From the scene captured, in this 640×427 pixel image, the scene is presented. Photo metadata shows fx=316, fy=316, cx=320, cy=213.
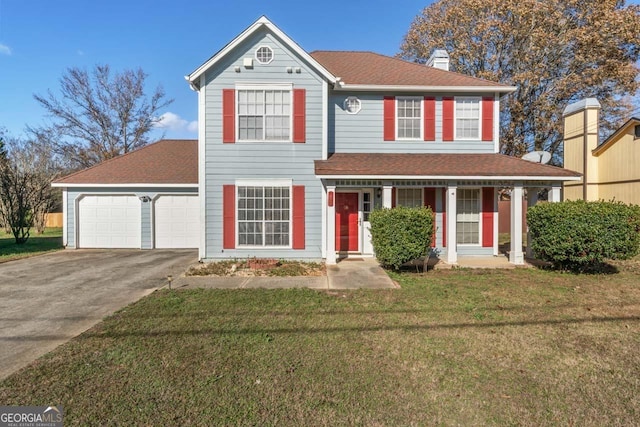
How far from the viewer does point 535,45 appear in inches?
704

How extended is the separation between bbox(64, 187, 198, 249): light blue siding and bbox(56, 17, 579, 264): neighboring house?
4.02 metres

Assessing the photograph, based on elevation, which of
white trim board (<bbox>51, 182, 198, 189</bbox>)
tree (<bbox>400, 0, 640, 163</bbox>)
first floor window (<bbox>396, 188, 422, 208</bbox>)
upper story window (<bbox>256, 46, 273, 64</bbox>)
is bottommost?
first floor window (<bbox>396, 188, 422, 208</bbox>)

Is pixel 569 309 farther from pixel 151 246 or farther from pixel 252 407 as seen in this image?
pixel 151 246

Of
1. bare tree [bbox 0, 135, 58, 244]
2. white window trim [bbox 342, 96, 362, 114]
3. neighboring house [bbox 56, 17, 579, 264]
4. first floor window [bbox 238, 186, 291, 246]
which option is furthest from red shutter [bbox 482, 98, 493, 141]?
bare tree [bbox 0, 135, 58, 244]

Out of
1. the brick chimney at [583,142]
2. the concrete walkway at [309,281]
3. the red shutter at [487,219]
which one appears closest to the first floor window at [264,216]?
the concrete walkway at [309,281]

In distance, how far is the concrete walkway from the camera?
22.9 ft

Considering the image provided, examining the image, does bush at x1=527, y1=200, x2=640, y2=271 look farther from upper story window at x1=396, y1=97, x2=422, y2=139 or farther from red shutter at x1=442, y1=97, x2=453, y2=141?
upper story window at x1=396, y1=97, x2=422, y2=139

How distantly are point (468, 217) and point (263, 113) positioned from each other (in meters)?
7.43

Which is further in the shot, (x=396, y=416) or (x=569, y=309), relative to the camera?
(x=569, y=309)

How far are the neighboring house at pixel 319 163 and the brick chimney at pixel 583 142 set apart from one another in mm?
8495

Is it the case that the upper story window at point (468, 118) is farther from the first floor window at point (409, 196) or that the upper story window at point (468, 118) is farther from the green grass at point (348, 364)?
the green grass at point (348, 364)

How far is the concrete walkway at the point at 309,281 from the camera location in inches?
275

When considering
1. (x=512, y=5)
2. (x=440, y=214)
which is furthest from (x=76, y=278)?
(x=512, y=5)

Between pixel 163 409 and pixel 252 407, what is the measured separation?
0.79 meters
